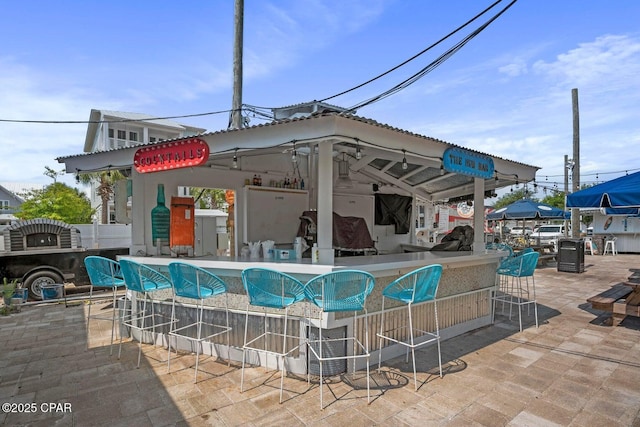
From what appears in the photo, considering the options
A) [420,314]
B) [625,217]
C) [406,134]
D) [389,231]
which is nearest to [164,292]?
[420,314]

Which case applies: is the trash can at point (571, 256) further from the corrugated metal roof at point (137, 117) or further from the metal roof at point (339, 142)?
the corrugated metal roof at point (137, 117)

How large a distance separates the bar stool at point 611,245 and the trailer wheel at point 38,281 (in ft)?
70.6

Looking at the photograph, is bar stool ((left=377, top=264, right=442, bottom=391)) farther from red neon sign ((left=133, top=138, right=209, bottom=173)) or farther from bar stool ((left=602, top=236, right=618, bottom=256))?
bar stool ((left=602, top=236, right=618, bottom=256))

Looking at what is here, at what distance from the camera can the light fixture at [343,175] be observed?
245 inches

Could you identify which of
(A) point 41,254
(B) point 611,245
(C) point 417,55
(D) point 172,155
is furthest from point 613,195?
(B) point 611,245

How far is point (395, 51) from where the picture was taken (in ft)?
23.1

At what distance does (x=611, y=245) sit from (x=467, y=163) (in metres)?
17.4

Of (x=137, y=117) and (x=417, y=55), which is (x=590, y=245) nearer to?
(x=417, y=55)

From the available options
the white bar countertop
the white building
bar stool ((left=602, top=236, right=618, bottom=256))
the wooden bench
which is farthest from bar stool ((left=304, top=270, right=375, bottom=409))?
bar stool ((left=602, top=236, right=618, bottom=256))

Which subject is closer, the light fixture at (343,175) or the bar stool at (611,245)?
the light fixture at (343,175)

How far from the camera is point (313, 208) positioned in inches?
253

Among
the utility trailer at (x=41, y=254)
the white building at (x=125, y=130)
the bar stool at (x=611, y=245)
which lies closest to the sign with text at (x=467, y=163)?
the utility trailer at (x=41, y=254)

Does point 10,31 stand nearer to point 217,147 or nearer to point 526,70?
point 217,147

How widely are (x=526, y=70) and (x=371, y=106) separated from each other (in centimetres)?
338
